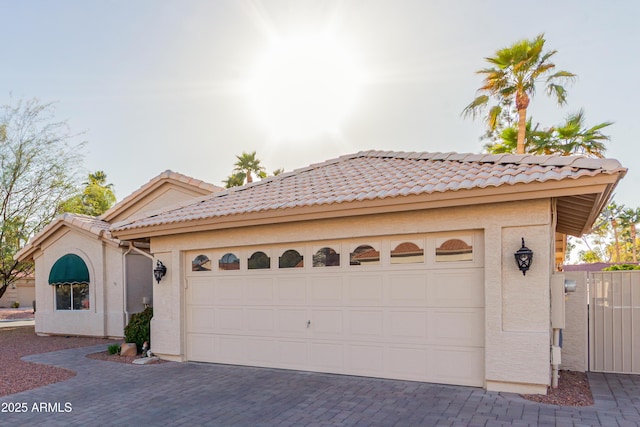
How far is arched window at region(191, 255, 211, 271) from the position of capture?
10188mm

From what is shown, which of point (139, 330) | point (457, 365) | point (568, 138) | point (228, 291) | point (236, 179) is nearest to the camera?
point (457, 365)

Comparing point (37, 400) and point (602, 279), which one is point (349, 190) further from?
point (37, 400)

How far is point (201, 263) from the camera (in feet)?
33.8

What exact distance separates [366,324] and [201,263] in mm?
4445

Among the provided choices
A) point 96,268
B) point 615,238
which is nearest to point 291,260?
point 96,268

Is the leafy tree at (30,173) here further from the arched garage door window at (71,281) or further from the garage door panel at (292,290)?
the garage door panel at (292,290)

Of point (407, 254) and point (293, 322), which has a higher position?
point (407, 254)

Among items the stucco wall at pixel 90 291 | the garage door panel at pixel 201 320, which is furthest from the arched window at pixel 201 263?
→ the stucco wall at pixel 90 291

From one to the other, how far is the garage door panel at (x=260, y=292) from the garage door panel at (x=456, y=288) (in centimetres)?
349

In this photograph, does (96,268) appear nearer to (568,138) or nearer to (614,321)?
(614,321)

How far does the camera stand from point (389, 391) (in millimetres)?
7102

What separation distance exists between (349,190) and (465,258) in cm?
257

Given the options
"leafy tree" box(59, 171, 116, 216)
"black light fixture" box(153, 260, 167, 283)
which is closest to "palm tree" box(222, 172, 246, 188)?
"leafy tree" box(59, 171, 116, 216)

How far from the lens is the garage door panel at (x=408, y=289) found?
7716mm
